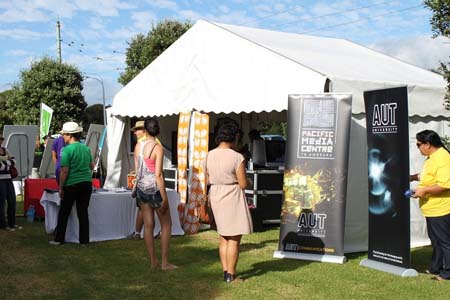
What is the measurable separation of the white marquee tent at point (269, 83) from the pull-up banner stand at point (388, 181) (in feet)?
2.64

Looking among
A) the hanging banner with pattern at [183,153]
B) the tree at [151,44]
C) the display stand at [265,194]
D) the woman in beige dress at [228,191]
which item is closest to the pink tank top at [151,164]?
the woman in beige dress at [228,191]

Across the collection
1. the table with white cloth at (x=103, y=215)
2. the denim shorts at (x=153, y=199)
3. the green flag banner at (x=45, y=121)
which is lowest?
the table with white cloth at (x=103, y=215)

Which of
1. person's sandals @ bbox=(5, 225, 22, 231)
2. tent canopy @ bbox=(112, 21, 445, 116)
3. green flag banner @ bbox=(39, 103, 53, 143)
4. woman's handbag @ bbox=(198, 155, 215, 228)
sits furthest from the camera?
green flag banner @ bbox=(39, 103, 53, 143)

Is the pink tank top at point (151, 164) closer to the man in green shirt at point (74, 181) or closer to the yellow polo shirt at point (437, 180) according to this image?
the man in green shirt at point (74, 181)

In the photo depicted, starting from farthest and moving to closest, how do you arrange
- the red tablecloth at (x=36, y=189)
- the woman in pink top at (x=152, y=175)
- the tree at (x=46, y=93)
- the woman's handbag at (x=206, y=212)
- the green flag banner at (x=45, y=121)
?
1. the tree at (x=46, y=93)
2. the green flag banner at (x=45, y=121)
3. the red tablecloth at (x=36, y=189)
4. the woman in pink top at (x=152, y=175)
5. the woman's handbag at (x=206, y=212)

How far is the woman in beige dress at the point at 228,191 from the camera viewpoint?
5.54 m

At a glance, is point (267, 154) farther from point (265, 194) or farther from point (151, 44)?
point (151, 44)

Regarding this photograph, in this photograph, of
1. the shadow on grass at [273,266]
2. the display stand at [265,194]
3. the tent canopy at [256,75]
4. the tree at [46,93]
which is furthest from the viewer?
the tree at [46,93]

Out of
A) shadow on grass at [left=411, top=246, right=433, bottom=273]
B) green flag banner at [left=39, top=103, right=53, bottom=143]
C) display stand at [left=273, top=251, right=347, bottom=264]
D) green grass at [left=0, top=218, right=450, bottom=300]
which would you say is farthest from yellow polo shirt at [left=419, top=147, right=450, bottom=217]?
green flag banner at [left=39, top=103, right=53, bottom=143]

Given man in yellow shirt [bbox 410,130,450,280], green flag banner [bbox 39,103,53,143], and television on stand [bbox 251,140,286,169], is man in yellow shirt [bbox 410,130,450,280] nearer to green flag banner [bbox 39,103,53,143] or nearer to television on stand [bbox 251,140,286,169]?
television on stand [bbox 251,140,286,169]

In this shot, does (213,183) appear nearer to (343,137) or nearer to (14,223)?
(343,137)

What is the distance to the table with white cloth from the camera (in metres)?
8.11

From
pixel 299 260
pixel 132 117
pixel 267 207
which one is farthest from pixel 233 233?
pixel 132 117

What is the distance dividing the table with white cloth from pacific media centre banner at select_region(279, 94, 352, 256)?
2331 millimetres
